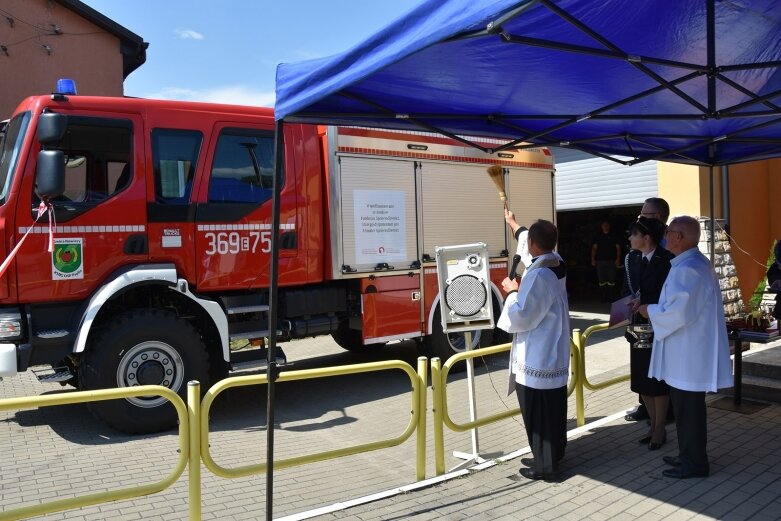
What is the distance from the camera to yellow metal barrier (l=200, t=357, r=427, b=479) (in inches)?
151

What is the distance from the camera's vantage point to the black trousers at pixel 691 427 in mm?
4414

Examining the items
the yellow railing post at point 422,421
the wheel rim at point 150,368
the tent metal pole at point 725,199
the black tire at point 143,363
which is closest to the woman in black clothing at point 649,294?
the yellow railing post at point 422,421

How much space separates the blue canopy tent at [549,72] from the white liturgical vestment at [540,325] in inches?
50.6

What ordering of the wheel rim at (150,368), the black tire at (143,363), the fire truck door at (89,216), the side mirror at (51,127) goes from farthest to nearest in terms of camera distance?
1. the wheel rim at (150,368)
2. the black tire at (143,363)
3. the fire truck door at (89,216)
4. the side mirror at (51,127)

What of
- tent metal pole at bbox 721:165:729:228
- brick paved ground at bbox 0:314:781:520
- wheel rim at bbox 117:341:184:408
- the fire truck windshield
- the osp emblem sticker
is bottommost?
brick paved ground at bbox 0:314:781:520

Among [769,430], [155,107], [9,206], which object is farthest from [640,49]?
[9,206]

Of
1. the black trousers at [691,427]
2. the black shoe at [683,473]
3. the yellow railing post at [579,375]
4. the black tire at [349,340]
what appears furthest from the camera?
the black tire at [349,340]

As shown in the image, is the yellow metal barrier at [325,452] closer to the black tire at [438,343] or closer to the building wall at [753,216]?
the black tire at [438,343]

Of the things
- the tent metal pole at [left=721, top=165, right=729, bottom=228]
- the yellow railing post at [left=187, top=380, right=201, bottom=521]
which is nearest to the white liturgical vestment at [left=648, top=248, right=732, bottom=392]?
the yellow railing post at [left=187, top=380, right=201, bottom=521]

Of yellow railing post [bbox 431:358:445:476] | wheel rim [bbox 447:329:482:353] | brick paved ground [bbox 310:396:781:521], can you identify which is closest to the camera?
brick paved ground [bbox 310:396:781:521]

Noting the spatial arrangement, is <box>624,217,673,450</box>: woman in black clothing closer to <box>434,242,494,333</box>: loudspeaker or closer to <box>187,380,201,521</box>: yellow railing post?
<box>434,242,494,333</box>: loudspeaker

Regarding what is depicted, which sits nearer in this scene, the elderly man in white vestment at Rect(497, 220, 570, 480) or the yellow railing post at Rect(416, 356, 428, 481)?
the elderly man in white vestment at Rect(497, 220, 570, 480)

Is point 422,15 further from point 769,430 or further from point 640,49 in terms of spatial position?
point 769,430

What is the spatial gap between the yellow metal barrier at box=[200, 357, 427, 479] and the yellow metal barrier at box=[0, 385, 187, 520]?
12 centimetres
